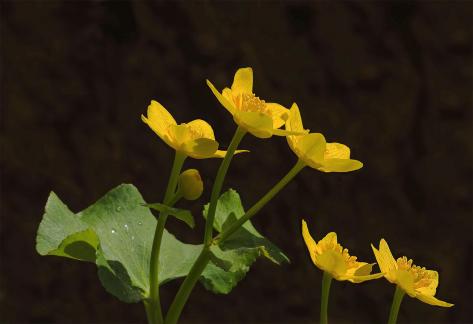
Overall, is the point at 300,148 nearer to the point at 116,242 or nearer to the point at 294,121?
the point at 294,121

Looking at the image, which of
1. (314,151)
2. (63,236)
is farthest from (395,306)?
(63,236)

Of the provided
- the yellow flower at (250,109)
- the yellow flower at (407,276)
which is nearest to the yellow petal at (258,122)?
the yellow flower at (250,109)

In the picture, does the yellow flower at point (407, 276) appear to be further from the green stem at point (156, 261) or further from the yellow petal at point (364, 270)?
the green stem at point (156, 261)

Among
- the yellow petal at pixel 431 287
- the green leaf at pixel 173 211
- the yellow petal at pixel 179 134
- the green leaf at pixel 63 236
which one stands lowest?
the yellow petal at pixel 431 287

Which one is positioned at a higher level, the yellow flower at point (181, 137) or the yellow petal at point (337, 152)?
the yellow flower at point (181, 137)

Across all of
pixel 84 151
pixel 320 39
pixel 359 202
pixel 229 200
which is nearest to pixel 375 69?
pixel 320 39

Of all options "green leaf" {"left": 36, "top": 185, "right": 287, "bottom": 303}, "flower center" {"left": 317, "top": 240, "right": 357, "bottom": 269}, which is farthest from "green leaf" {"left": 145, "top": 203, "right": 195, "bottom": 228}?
"flower center" {"left": 317, "top": 240, "right": 357, "bottom": 269}

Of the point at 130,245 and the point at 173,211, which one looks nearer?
the point at 173,211
